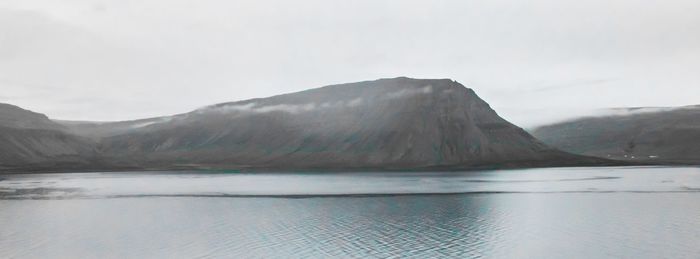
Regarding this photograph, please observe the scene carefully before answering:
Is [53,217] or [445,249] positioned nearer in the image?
[445,249]

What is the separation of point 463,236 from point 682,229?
2065 centimetres

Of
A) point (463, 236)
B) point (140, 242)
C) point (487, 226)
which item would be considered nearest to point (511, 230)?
point (487, 226)

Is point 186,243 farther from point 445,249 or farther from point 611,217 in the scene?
point 611,217

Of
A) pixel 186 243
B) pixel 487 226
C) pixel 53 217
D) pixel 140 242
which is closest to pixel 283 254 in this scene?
pixel 186 243

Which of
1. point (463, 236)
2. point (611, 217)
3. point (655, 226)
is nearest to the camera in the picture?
point (463, 236)

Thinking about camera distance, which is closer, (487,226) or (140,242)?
(140,242)

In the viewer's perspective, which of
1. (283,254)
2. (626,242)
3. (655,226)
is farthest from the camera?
(655,226)

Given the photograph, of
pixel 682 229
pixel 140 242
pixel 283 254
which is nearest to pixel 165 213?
pixel 140 242

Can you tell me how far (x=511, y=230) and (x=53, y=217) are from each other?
52.4 metres

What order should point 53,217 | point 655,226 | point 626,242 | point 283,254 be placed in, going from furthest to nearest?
point 53,217 < point 655,226 < point 626,242 < point 283,254

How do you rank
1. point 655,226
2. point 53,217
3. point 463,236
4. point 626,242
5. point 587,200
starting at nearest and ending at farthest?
point 626,242, point 463,236, point 655,226, point 53,217, point 587,200

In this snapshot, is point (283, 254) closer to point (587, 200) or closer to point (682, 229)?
point (682, 229)

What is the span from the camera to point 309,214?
239 feet

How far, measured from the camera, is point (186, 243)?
5094 centimetres
